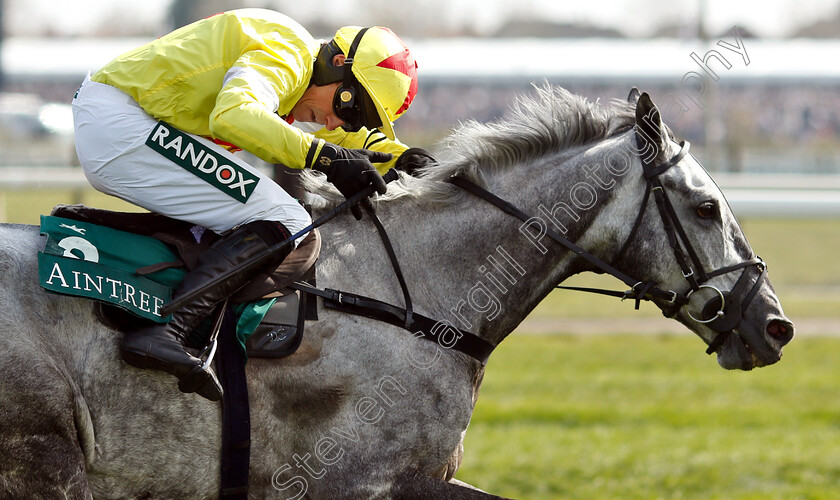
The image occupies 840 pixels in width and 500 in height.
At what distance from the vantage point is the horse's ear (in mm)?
3131

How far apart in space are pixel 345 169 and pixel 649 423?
453cm

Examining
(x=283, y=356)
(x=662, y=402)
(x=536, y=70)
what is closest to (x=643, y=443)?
(x=662, y=402)

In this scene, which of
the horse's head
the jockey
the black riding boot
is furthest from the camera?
the horse's head

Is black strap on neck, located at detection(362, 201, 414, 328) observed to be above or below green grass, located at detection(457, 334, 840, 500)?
above

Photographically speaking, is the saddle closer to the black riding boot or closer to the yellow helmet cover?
the black riding boot

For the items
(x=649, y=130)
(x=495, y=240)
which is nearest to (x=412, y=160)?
(x=495, y=240)

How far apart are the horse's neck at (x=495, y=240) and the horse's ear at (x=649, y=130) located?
0.46 ft

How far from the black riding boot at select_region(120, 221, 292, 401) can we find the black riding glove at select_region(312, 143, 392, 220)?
23 centimetres

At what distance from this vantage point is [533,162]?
3279 millimetres

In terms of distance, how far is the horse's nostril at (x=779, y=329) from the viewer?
3107mm

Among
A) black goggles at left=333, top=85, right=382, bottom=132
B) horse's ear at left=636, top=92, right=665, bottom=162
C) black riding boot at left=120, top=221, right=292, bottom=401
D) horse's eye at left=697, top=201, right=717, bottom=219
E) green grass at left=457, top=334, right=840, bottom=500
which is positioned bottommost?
green grass at left=457, top=334, right=840, bottom=500

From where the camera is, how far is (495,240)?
3.19m

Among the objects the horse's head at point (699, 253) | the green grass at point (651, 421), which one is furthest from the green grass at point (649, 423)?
the horse's head at point (699, 253)

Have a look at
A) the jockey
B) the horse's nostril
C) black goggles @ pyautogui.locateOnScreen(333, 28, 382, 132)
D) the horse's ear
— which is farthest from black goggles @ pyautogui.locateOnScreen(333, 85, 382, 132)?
the horse's nostril
